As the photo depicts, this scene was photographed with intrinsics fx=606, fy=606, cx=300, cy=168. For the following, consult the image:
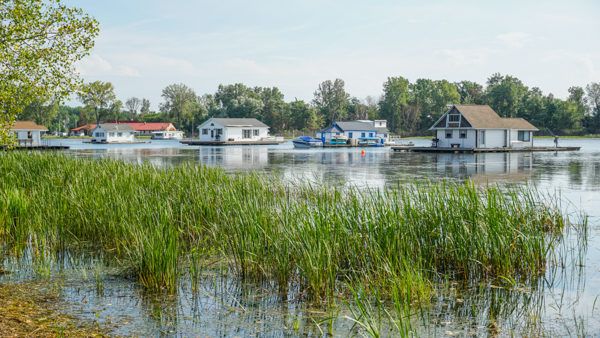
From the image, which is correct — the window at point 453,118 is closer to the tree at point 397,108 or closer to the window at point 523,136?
the window at point 523,136

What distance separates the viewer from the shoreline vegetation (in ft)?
27.3

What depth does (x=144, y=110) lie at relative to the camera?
602 feet

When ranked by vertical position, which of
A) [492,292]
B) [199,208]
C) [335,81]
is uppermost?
[335,81]

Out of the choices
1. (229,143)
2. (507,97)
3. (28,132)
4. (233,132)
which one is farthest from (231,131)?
(507,97)

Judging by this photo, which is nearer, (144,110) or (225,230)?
(225,230)

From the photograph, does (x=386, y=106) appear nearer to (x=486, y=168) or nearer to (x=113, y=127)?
(x=113, y=127)

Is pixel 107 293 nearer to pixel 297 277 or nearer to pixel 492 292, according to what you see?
pixel 297 277

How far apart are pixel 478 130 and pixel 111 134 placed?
71.5 m

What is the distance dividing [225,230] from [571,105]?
111 metres

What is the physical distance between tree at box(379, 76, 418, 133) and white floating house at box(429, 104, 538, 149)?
6161 cm

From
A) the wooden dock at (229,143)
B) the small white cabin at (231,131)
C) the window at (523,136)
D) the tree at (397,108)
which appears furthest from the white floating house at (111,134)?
the window at (523,136)

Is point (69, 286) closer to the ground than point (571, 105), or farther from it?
closer to the ground

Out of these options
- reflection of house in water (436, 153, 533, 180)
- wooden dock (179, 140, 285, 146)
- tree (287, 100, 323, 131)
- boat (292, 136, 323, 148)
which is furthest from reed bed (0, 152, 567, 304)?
tree (287, 100, 323, 131)

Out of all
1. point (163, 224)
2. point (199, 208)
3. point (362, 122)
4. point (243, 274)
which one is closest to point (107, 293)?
point (163, 224)
